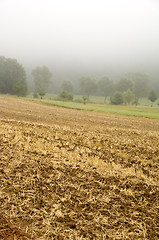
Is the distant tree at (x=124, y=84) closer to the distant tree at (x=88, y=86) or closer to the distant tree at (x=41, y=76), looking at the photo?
the distant tree at (x=88, y=86)

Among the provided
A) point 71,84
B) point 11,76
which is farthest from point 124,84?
point 11,76

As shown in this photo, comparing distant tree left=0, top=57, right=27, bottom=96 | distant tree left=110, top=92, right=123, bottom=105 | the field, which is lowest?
the field

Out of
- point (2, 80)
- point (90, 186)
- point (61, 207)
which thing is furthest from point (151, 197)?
point (2, 80)

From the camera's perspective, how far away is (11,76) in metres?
71.9

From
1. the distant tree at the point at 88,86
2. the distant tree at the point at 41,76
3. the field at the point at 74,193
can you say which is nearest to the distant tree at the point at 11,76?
the distant tree at the point at 41,76

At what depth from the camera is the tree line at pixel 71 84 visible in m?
71.4

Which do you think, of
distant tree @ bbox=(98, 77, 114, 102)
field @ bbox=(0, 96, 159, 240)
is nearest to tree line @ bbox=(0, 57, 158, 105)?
distant tree @ bbox=(98, 77, 114, 102)

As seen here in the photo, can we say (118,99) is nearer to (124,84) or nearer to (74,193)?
(124,84)

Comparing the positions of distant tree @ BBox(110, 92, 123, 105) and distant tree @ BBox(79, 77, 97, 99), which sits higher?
distant tree @ BBox(79, 77, 97, 99)

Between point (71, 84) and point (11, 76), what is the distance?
5048 cm

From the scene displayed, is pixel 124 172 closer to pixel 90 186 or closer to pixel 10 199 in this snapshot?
pixel 90 186

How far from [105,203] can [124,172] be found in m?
1.97

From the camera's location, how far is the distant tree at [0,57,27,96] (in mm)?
71006

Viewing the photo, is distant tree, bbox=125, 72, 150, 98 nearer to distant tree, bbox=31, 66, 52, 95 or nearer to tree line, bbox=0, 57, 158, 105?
tree line, bbox=0, 57, 158, 105
